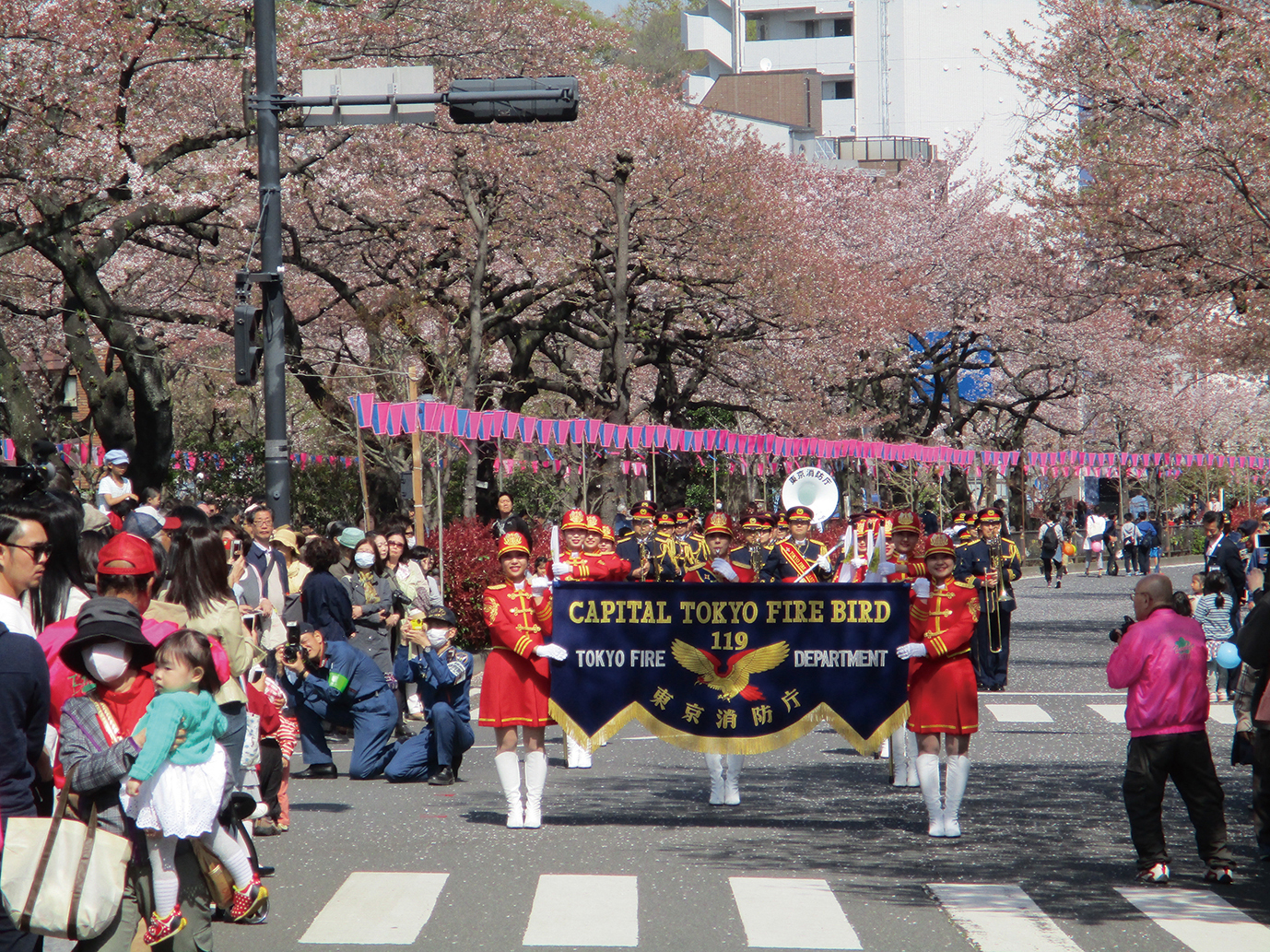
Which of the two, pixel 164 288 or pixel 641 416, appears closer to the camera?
pixel 164 288

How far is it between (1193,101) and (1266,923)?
15.2 m

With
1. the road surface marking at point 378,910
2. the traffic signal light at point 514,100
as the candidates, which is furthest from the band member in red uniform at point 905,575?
the traffic signal light at point 514,100

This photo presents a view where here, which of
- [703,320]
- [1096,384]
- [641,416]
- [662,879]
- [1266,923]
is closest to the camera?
[1266,923]

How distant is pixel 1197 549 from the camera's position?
2076 inches

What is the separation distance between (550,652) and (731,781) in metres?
1.57

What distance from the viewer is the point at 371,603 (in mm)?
13188

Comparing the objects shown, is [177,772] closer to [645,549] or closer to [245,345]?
[245,345]

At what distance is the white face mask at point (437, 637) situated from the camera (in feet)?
37.3

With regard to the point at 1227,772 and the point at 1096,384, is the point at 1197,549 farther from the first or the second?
the point at 1227,772

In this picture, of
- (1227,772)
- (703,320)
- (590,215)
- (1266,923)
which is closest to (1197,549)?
(703,320)

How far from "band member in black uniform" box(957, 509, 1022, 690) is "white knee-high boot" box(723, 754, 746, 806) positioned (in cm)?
653

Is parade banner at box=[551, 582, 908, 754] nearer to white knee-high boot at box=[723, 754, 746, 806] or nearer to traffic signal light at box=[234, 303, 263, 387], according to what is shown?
white knee-high boot at box=[723, 754, 746, 806]

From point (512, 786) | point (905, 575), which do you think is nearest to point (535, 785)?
point (512, 786)

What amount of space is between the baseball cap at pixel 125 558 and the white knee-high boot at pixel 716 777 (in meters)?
4.61
